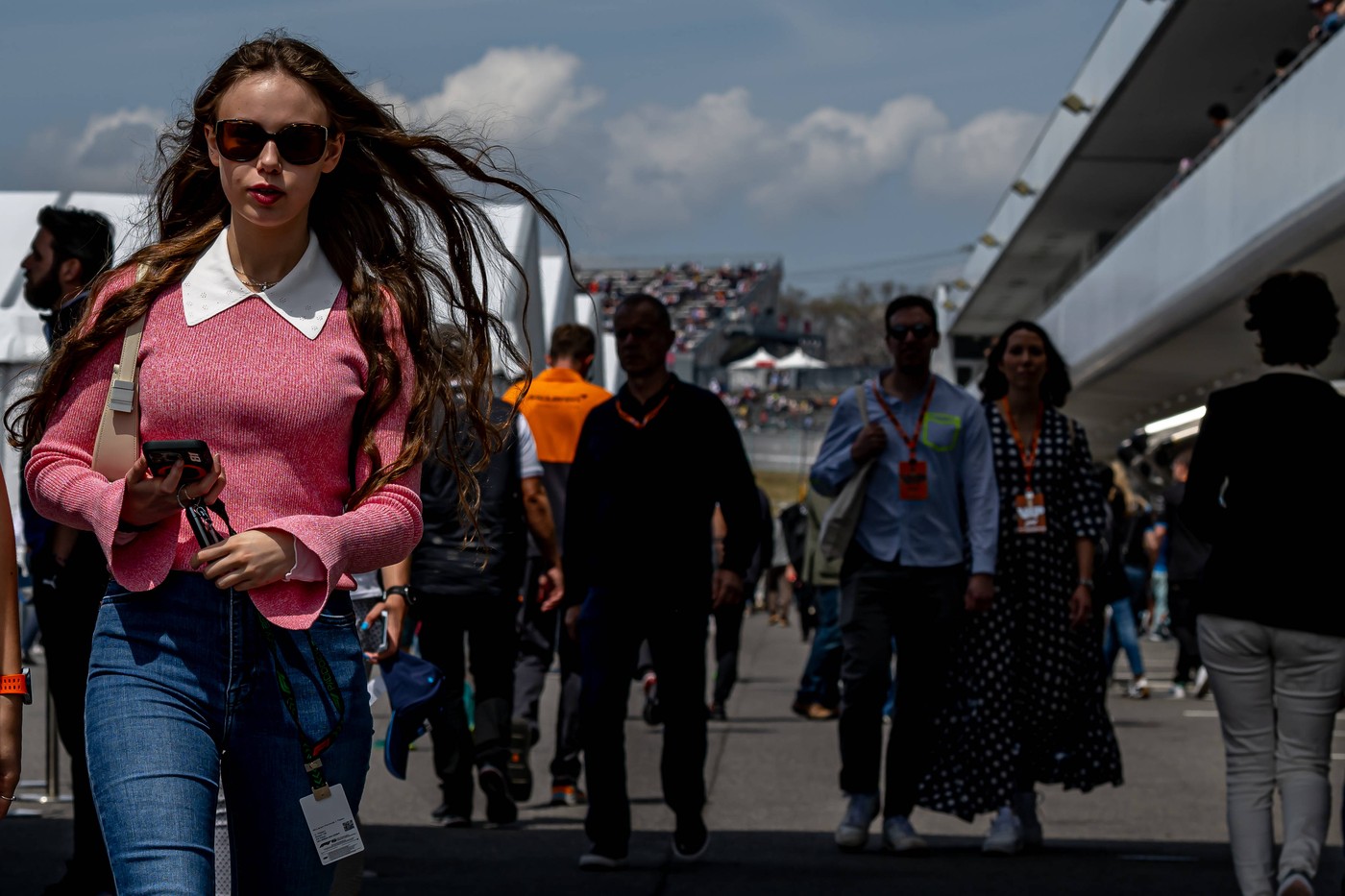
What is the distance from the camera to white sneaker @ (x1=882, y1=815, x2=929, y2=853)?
22.9 ft

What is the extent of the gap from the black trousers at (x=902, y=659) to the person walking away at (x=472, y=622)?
1.51m

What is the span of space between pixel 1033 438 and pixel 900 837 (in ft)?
5.24

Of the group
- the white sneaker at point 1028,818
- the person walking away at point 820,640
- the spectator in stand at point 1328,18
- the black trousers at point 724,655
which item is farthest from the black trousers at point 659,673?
the spectator in stand at point 1328,18

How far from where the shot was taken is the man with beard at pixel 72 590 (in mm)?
5582

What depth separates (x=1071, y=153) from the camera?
3081cm

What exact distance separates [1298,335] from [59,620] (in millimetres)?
3691

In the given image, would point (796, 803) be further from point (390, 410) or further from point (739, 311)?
point (739, 311)

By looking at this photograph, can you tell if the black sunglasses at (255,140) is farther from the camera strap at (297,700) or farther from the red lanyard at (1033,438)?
the red lanyard at (1033,438)

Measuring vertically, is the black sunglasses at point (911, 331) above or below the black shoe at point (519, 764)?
above

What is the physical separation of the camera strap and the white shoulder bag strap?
195 mm

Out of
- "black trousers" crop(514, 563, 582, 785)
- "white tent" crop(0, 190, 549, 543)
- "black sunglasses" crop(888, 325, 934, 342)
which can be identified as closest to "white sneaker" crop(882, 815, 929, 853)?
"black trousers" crop(514, 563, 582, 785)

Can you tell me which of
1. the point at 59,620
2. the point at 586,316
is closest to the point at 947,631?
the point at 59,620

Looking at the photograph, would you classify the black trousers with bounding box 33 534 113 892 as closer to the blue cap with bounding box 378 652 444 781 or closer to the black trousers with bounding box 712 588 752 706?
the blue cap with bounding box 378 652 444 781

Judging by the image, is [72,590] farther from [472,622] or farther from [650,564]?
[472,622]
